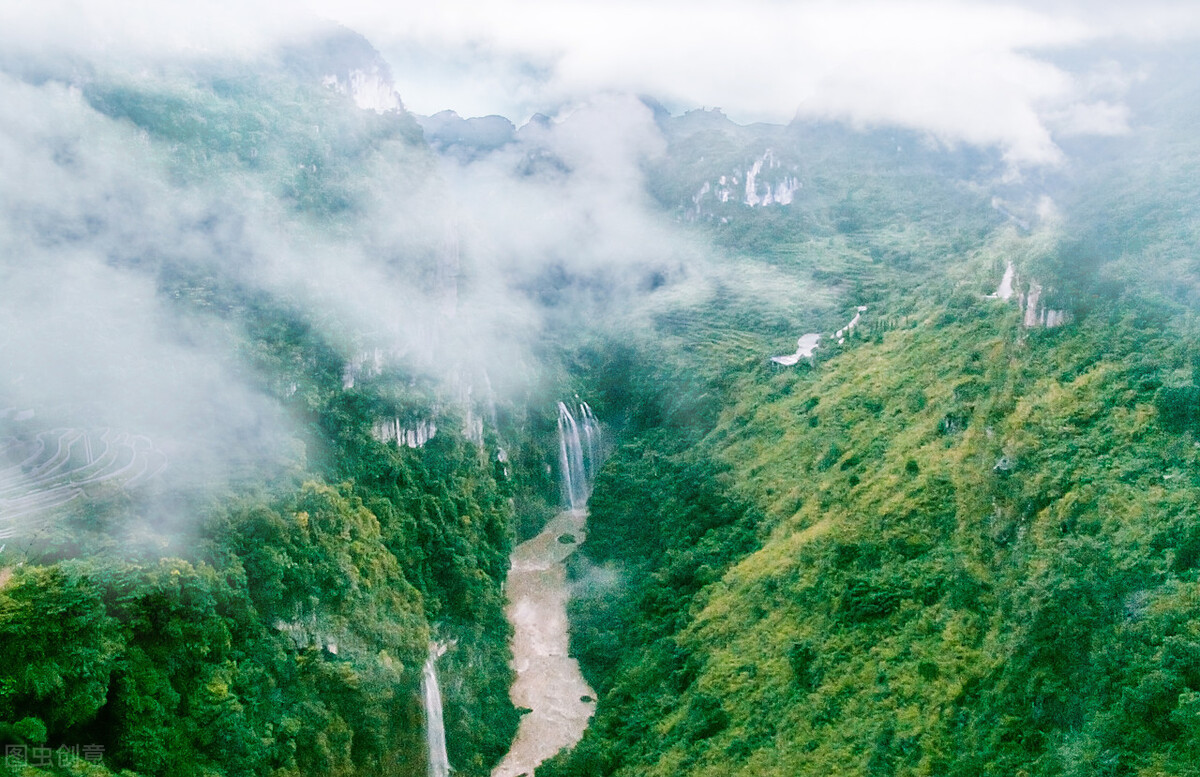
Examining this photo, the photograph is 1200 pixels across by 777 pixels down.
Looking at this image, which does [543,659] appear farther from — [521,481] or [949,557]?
[949,557]

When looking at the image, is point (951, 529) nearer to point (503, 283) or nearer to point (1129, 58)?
point (503, 283)

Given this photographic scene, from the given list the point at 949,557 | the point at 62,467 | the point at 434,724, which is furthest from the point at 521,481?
the point at 949,557

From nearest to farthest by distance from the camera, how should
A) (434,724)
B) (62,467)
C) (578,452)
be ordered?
(62,467) < (434,724) < (578,452)

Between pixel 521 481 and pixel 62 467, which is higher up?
pixel 62 467

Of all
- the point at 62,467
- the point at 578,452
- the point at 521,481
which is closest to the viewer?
the point at 62,467

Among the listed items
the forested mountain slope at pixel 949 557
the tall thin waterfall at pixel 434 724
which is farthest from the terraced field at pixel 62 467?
the forested mountain slope at pixel 949 557

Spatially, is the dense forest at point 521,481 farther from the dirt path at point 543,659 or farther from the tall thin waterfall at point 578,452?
the tall thin waterfall at point 578,452
